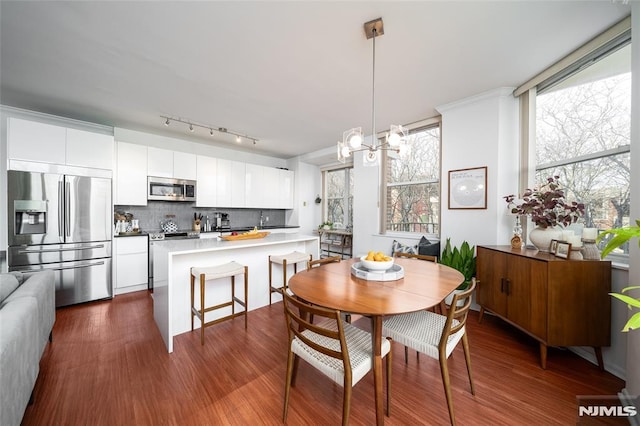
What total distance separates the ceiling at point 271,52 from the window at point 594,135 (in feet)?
1.06

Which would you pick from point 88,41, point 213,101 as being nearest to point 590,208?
point 213,101

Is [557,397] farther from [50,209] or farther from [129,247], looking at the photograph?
[50,209]

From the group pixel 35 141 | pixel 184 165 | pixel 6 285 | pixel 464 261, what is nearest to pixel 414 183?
pixel 464 261

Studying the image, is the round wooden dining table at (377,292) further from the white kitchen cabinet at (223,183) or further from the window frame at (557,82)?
the white kitchen cabinet at (223,183)

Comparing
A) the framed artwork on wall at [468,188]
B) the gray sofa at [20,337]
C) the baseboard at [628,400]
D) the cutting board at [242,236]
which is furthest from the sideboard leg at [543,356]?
the gray sofa at [20,337]

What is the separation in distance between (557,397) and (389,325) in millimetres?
1227

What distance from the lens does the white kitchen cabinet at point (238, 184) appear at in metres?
4.91

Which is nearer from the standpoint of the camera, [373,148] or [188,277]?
[373,148]

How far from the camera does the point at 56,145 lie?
2.98 meters

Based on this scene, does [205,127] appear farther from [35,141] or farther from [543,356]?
[543,356]

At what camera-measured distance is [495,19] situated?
175 centimetres

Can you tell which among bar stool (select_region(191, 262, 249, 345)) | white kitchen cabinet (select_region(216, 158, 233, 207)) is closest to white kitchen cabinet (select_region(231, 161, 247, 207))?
white kitchen cabinet (select_region(216, 158, 233, 207))

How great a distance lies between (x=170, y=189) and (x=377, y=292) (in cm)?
412

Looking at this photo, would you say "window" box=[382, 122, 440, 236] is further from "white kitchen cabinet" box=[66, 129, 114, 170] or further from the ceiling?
"white kitchen cabinet" box=[66, 129, 114, 170]
